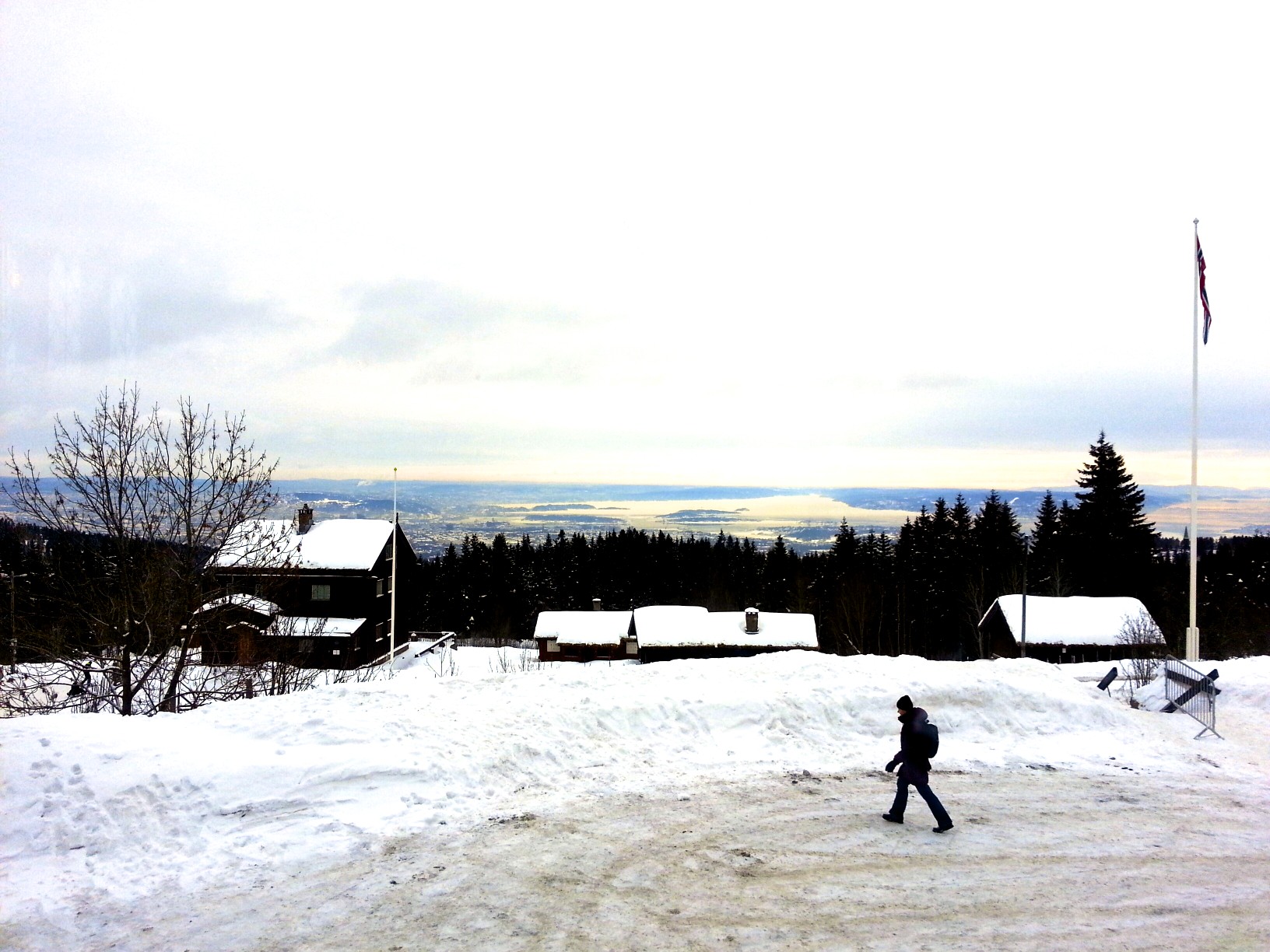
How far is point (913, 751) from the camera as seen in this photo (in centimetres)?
903

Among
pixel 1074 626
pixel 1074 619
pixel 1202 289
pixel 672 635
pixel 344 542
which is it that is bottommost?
pixel 672 635

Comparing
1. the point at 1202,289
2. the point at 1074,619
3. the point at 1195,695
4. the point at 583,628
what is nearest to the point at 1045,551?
the point at 1074,619

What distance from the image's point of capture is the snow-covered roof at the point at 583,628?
46.4 meters

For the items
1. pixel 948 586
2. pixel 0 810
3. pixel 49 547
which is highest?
pixel 49 547

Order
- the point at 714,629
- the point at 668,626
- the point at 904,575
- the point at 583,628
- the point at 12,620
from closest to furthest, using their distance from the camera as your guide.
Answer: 1. the point at 12,620
2. the point at 668,626
3. the point at 714,629
4. the point at 583,628
5. the point at 904,575

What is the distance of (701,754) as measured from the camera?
11.9 meters

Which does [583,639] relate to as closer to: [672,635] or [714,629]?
[672,635]

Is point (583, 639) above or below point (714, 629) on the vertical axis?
below

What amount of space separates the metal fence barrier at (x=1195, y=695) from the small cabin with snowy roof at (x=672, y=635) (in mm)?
27201

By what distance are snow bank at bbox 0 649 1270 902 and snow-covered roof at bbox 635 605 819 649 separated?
26673 mm

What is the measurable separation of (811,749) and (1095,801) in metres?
4.03

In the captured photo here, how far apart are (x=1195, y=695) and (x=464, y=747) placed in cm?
1426

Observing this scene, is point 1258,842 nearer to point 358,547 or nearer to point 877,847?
point 877,847

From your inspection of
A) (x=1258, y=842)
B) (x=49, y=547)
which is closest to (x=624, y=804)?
(x=1258, y=842)
